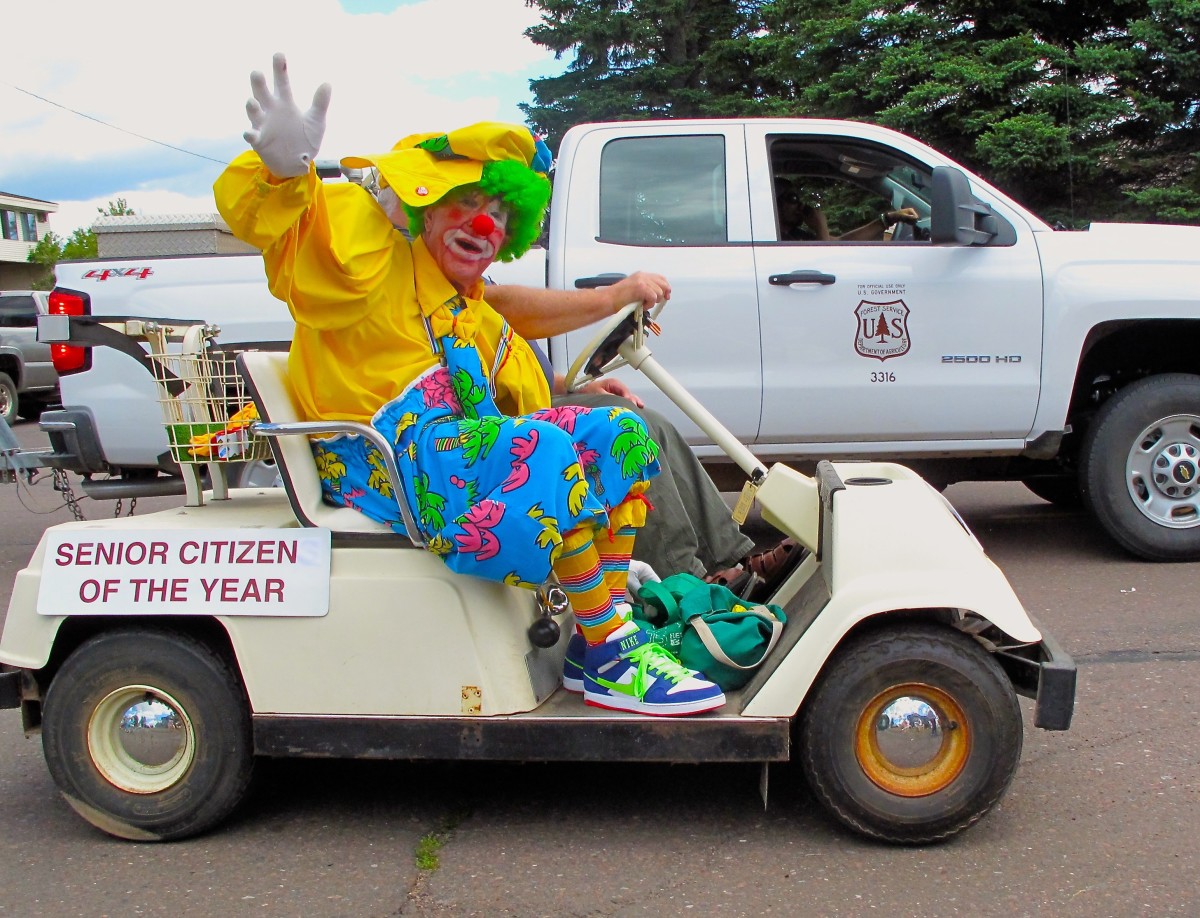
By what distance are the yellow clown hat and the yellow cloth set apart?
0.13 metres

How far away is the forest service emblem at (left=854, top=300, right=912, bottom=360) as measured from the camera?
18.4 ft

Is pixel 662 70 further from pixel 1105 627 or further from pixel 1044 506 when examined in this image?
pixel 1105 627

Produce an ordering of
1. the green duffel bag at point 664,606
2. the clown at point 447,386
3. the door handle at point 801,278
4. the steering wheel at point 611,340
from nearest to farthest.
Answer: the clown at point 447,386
the green duffel bag at point 664,606
the steering wheel at point 611,340
the door handle at point 801,278

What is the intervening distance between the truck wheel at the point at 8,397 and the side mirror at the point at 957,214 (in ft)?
46.7

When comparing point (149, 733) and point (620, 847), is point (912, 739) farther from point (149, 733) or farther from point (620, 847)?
point (149, 733)

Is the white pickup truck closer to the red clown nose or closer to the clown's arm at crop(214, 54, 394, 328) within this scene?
the red clown nose

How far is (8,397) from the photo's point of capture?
16.2 metres

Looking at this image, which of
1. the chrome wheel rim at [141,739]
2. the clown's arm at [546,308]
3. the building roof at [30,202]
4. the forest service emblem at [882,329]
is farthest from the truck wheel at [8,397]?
the building roof at [30,202]

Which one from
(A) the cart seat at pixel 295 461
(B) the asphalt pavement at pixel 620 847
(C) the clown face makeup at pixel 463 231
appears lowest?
(B) the asphalt pavement at pixel 620 847

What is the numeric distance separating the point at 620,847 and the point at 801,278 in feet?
10.8

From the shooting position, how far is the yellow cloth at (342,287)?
2.80 metres

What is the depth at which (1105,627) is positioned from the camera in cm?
484

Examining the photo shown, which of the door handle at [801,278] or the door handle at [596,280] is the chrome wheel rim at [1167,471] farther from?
the door handle at [596,280]

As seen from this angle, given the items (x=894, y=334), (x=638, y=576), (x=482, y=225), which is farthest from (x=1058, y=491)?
(x=482, y=225)
